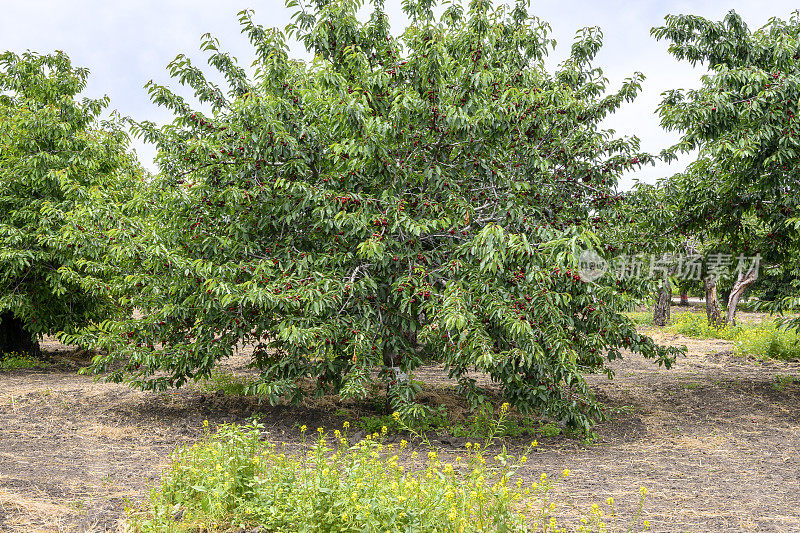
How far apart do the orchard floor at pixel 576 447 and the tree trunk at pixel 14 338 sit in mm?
1845

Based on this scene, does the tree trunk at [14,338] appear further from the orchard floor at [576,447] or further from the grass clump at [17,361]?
the orchard floor at [576,447]

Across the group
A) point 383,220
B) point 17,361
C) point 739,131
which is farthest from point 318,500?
point 17,361

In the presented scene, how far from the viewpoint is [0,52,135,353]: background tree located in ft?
32.6

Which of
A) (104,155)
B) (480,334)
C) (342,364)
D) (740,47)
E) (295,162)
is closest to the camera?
(480,334)

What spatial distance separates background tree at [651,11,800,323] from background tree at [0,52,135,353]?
28.4ft

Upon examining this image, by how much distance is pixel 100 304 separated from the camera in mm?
11547

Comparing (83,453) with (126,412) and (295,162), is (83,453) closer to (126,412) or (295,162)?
(126,412)

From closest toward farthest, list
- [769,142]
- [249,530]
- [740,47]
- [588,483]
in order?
[249,530] → [588,483] → [769,142] → [740,47]

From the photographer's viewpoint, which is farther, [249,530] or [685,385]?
[685,385]

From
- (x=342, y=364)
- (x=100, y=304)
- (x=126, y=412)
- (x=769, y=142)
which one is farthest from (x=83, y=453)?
(x=769, y=142)

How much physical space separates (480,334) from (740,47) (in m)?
5.95

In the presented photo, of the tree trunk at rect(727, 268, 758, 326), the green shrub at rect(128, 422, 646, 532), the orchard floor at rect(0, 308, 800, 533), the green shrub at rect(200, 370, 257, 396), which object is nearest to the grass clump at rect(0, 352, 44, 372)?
the orchard floor at rect(0, 308, 800, 533)

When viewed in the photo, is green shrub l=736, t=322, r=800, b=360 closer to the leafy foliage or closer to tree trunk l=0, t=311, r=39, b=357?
the leafy foliage

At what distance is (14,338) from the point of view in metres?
12.2
